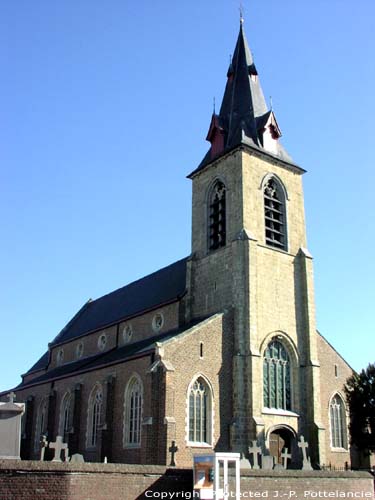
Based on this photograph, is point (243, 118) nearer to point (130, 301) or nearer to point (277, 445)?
point (130, 301)

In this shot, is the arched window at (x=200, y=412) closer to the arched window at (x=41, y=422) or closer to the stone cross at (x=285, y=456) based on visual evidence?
the stone cross at (x=285, y=456)

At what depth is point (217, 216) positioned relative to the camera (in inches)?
1176

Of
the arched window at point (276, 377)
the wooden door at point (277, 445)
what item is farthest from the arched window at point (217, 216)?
the wooden door at point (277, 445)

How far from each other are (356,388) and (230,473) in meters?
14.3

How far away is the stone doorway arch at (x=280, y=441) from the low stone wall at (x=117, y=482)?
7374 mm

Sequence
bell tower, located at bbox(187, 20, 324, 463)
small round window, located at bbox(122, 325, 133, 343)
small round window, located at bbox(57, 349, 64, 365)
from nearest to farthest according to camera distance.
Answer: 1. bell tower, located at bbox(187, 20, 324, 463)
2. small round window, located at bbox(122, 325, 133, 343)
3. small round window, located at bbox(57, 349, 64, 365)

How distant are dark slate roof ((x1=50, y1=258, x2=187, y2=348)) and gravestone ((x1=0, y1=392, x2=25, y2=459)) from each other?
45.3 ft

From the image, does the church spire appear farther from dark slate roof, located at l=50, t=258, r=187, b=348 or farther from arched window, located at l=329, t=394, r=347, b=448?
arched window, located at l=329, t=394, r=347, b=448

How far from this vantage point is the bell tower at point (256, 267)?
2522cm

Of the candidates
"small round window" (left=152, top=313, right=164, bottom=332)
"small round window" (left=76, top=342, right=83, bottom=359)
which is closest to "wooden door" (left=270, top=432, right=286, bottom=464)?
"small round window" (left=152, top=313, right=164, bottom=332)

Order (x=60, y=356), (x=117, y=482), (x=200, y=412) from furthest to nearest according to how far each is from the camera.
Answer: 1. (x=60, y=356)
2. (x=200, y=412)
3. (x=117, y=482)

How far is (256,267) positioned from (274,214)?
4172mm

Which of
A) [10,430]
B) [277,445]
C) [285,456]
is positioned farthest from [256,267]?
[10,430]

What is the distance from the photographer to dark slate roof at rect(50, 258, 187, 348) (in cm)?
3109
